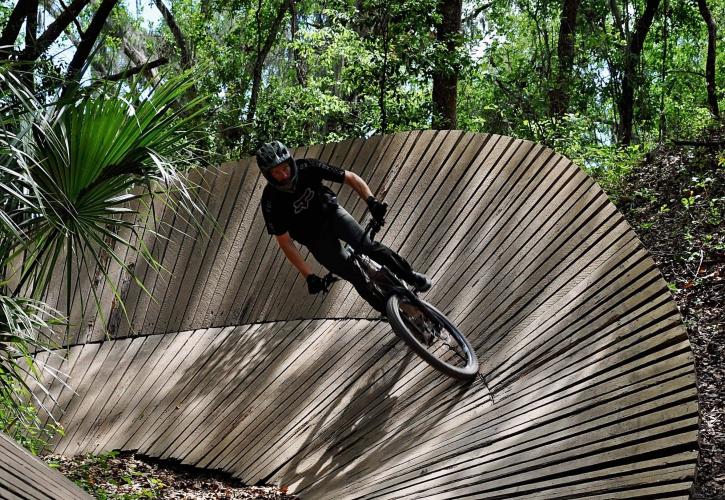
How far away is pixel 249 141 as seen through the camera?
50.0ft

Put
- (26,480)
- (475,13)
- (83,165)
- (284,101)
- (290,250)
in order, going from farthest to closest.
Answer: (475,13), (284,101), (290,250), (83,165), (26,480)

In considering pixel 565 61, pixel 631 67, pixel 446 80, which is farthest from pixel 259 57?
pixel 631 67

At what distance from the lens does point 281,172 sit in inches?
251

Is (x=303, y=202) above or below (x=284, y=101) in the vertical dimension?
below

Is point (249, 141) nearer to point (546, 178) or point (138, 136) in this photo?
point (546, 178)

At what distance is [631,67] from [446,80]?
11.5 ft

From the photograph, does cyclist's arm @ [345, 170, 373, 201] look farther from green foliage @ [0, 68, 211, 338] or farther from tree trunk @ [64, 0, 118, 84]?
tree trunk @ [64, 0, 118, 84]

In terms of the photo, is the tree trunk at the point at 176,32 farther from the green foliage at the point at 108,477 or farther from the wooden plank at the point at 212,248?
the green foliage at the point at 108,477

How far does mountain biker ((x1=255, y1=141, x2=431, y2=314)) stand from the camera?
6.40 meters

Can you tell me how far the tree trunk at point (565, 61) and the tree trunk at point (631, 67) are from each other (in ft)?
3.17

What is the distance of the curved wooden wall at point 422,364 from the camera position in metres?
4.49

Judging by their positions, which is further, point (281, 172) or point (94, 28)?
point (94, 28)

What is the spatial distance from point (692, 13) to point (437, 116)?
629cm

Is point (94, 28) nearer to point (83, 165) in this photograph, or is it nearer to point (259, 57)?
point (259, 57)
